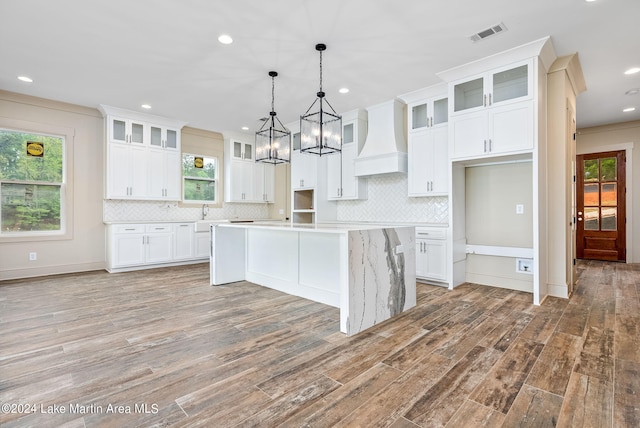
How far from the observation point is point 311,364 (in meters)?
2.18

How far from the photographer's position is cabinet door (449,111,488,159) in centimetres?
389

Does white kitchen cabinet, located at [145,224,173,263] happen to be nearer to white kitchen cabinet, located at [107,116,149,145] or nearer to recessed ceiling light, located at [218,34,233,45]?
white kitchen cabinet, located at [107,116,149,145]

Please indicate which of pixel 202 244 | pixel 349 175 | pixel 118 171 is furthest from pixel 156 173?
pixel 349 175

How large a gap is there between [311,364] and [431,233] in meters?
2.88

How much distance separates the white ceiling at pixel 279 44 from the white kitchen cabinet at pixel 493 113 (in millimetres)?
344

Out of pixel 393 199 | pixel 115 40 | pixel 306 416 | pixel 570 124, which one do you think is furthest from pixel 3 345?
pixel 570 124

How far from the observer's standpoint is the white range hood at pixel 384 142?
16.5ft

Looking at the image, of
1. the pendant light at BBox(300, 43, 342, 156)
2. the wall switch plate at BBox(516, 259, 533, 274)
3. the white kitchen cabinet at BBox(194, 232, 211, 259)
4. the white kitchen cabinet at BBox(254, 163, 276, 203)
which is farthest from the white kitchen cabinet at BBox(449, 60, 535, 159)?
the white kitchen cabinet at BBox(194, 232, 211, 259)

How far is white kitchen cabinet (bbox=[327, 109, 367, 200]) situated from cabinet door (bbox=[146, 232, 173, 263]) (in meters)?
3.20

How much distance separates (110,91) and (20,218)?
99.8 inches

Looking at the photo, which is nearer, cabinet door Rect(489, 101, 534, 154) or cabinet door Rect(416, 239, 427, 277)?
cabinet door Rect(489, 101, 534, 154)

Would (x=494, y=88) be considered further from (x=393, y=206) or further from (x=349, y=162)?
(x=349, y=162)

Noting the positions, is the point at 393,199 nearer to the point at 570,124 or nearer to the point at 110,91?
the point at 570,124

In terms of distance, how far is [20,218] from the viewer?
502cm
